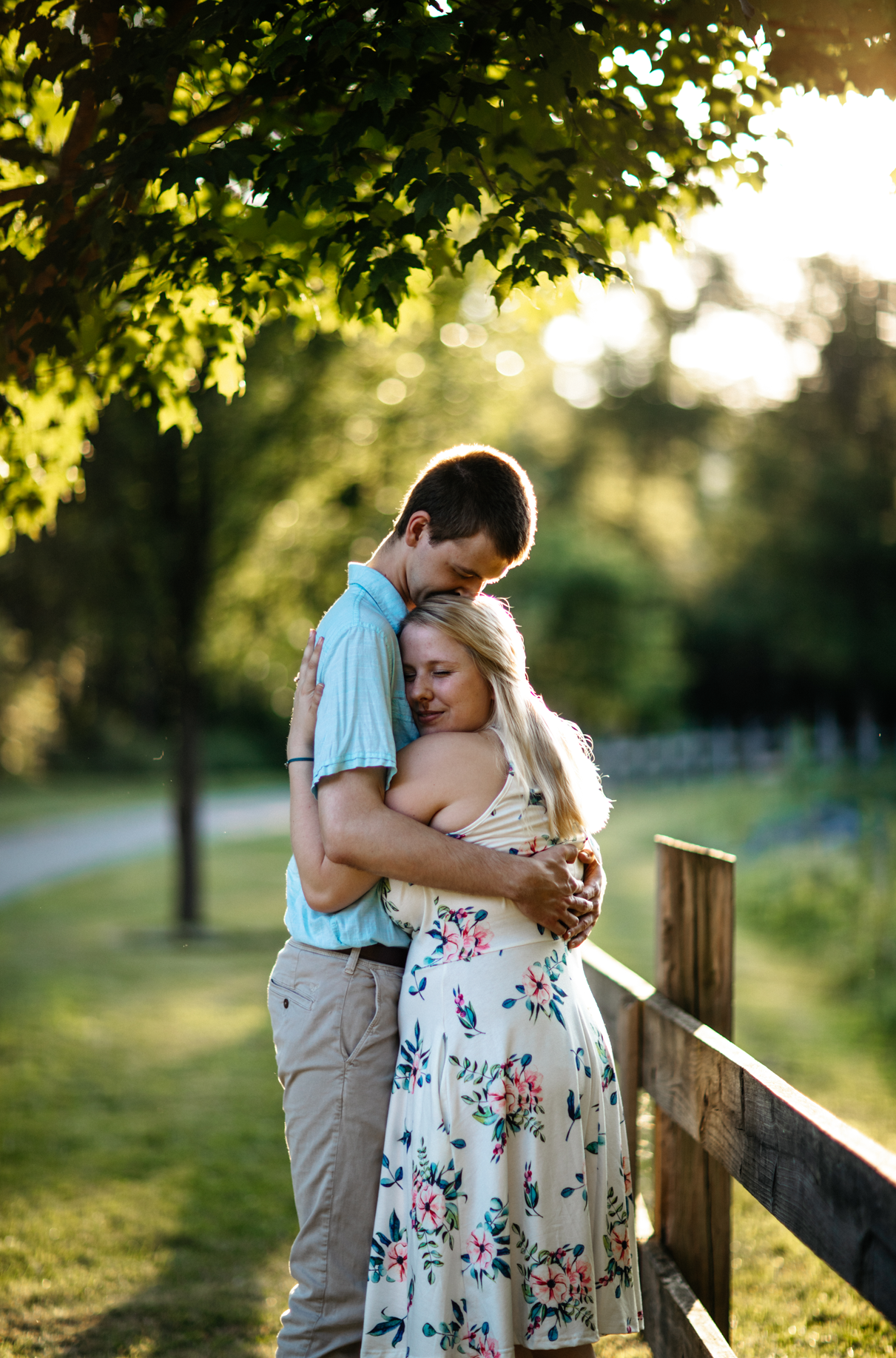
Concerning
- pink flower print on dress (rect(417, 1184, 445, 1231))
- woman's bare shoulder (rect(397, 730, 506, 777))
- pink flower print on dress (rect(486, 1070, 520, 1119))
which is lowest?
pink flower print on dress (rect(417, 1184, 445, 1231))

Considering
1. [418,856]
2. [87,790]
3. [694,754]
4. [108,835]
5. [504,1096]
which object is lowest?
[87,790]

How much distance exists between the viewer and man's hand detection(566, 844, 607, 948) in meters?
2.60

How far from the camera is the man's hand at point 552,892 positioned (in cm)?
247

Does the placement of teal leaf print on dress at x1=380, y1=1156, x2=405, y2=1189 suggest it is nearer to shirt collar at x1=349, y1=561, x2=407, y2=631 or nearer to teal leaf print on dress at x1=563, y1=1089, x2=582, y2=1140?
teal leaf print on dress at x1=563, y1=1089, x2=582, y2=1140

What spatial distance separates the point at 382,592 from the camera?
273cm

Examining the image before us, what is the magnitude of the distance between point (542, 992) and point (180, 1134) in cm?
444

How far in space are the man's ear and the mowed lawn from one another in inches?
99.3

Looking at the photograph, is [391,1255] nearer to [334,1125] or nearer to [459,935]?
[334,1125]

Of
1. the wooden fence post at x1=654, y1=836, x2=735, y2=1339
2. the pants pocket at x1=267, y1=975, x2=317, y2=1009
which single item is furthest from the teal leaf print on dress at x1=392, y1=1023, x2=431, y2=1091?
the wooden fence post at x1=654, y1=836, x2=735, y2=1339

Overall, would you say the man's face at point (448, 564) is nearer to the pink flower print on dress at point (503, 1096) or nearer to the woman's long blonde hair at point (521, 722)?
the woman's long blonde hair at point (521, 722)

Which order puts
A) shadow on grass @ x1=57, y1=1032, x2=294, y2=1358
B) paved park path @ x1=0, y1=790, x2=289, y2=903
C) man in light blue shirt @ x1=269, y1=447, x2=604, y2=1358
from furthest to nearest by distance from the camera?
paved park path @ x1=0, y1=790, x2=289, y2=903 < shadow on grass @ x1=57, y1=1032, x2=294, y2=1358 < man in light blue shirt @ x1=269, y1=447, x2=604, y2=1358

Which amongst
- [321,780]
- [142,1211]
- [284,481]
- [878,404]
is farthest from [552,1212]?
[878,404]

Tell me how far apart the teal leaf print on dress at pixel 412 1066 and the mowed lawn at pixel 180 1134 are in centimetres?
162

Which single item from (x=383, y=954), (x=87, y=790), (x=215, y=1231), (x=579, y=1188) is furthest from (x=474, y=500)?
(x=87, y=790)
